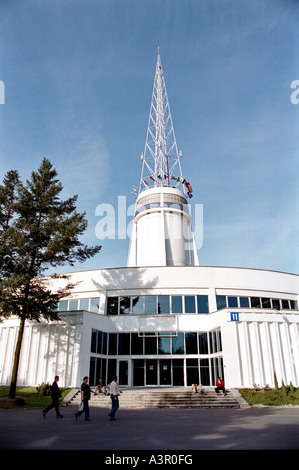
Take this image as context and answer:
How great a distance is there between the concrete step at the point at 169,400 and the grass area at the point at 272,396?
90 cm

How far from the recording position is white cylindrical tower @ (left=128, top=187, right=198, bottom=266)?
37312mm

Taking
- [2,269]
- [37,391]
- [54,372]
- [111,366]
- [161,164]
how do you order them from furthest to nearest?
[161,164], [111,366], [54,372], [37,391], [2,269]

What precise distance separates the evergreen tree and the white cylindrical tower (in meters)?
14.3

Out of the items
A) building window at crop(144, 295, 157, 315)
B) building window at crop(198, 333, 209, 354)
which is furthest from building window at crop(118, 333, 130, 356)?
building window at crop(198, 333, 209, 354)

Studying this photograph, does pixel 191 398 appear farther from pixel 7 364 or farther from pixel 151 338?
pixel 7 364

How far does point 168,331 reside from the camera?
90.0 feet

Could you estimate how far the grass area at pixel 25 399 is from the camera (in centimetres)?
1863

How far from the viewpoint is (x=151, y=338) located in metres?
27.5

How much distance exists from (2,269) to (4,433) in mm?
12643

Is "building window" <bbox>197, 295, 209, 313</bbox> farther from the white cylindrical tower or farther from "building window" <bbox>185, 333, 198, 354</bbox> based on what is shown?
the white cylindrical tower

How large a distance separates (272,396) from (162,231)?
21.3m

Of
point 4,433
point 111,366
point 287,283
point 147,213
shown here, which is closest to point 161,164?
point 147,213

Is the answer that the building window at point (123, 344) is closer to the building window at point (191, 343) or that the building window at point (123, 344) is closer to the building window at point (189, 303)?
the building window at point (191, 343)

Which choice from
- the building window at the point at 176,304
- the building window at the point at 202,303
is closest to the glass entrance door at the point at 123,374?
the building window at the point at 176,304
